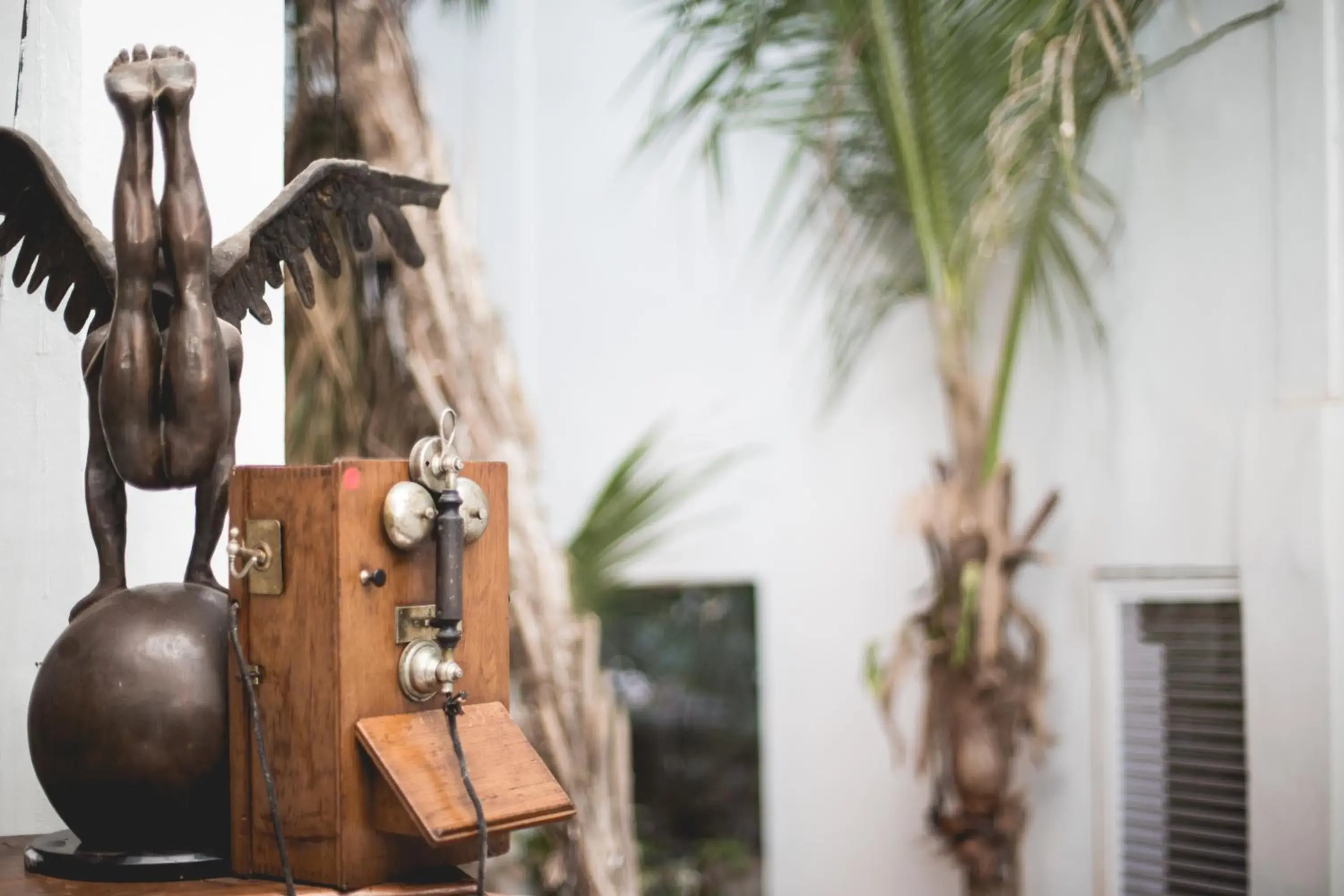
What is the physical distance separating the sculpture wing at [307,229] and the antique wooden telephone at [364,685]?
21 centimetres

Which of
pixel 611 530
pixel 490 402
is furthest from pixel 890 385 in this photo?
pixel 490 402

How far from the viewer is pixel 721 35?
3.54m

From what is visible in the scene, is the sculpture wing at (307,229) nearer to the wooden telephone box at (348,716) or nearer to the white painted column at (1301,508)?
the wooden telephone box at (348,716)

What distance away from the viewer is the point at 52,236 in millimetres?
1170

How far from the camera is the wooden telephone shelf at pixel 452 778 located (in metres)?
0.92

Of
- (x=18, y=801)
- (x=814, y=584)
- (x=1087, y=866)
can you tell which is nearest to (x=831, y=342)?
(x=814, y=584)

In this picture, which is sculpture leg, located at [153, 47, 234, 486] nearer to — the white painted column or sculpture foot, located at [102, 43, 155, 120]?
sculpture foot, located at [102, 43, 155, 120]

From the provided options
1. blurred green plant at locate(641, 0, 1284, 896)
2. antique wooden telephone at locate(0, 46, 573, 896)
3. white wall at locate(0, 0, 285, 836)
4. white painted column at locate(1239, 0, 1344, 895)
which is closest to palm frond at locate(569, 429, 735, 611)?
blurred green plant at locate(641, 0, 1284, 896)

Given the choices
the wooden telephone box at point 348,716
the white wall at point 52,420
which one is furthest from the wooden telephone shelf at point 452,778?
the white wall at point 52,420

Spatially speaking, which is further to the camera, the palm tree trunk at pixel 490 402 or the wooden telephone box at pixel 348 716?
the palm tree trunk at pixel 490 402

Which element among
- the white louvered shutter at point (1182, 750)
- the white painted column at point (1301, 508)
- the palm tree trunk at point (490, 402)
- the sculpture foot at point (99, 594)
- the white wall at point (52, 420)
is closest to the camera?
the sculpture foot at point (99, 594)

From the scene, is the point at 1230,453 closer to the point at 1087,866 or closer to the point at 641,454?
the point at 1087,866

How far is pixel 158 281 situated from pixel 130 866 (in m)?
0.46

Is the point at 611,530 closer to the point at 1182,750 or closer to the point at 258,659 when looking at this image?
the point at 1182,750
